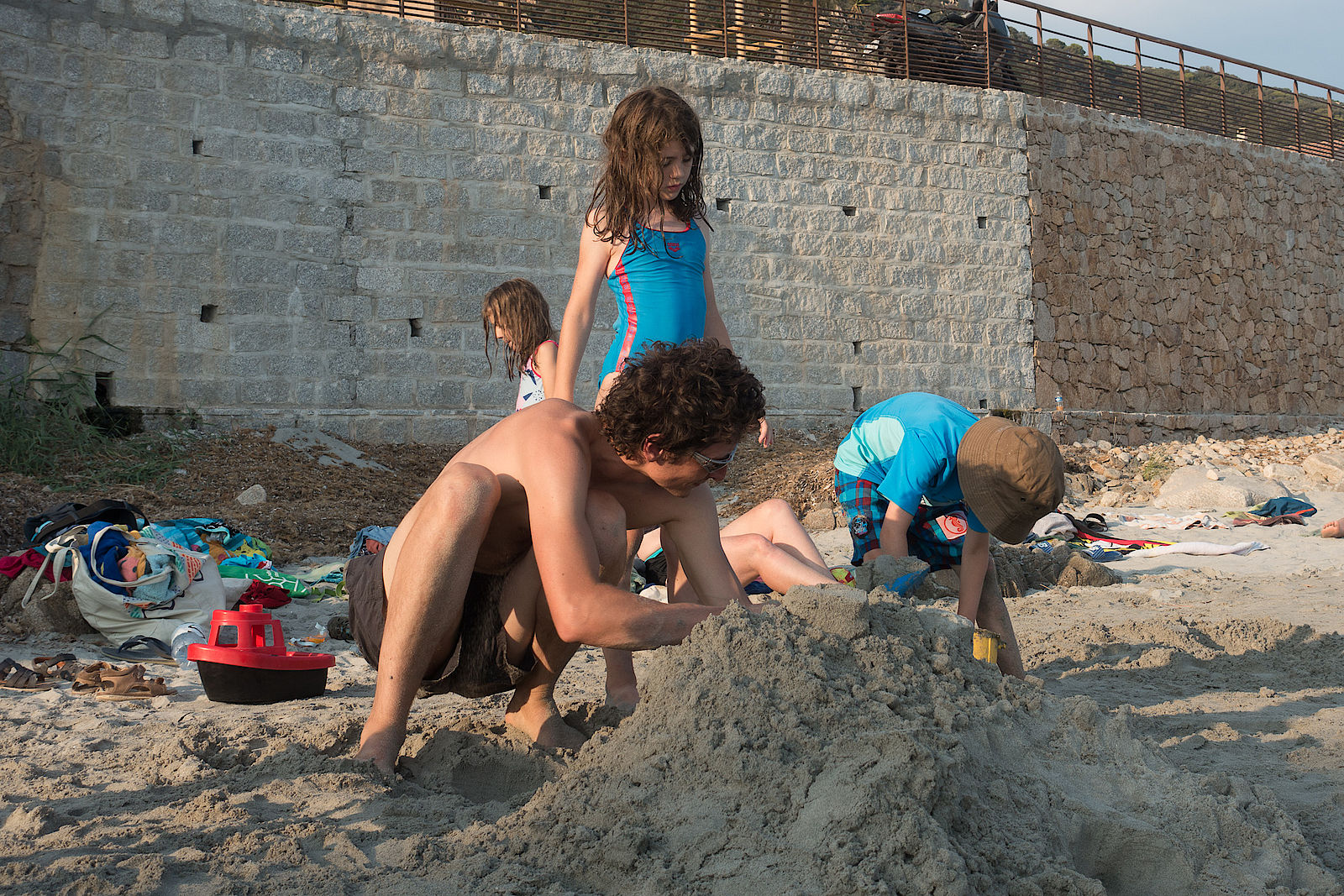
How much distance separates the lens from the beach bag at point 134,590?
3822 millimetres

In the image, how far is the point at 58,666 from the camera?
330 cm

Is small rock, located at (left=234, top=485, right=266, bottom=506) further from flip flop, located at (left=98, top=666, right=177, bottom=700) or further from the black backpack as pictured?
flip flop, located at (left=98, top=666, right=177, bottom=700)

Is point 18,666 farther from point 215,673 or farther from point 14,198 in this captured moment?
point 14,198

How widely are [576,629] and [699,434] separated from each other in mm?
491

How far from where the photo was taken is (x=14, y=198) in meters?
7.42

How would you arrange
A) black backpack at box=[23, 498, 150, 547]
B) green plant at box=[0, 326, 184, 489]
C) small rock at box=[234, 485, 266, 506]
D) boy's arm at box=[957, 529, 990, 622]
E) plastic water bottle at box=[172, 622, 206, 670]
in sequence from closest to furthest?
boy's arm at box=[957, 529, 990, 622] < plastic water bottle at box=[172, 622, 206, 670] < black backpack at box=[23, 498, 150, 547] < small rock at box=[234, 485, 266, 506] < green plant at box=[0, 326, 184, 489]

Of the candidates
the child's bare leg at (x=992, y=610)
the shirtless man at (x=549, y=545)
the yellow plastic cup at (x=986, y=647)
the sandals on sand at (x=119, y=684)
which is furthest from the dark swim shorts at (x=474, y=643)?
the child's bare leg at (x=992, y=610)

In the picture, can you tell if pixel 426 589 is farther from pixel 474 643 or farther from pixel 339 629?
pixel 339 629

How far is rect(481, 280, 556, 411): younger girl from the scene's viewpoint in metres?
4.52

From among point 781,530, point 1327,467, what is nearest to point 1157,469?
point 1327,467

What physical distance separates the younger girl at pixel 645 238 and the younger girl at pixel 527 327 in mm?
1366

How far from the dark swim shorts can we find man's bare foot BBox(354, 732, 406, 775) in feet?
0.69

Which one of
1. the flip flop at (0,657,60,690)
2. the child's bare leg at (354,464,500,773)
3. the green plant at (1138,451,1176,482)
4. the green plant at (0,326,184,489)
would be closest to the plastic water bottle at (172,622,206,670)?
the flip flop at (0,657,60,690)

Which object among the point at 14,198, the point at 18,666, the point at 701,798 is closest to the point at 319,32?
the point at 14,198
